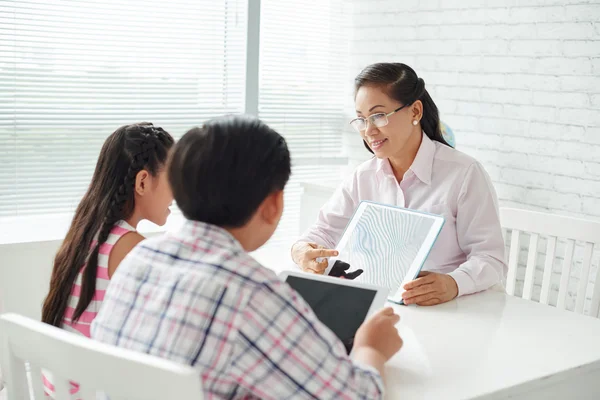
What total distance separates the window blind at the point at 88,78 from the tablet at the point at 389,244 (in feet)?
6.51

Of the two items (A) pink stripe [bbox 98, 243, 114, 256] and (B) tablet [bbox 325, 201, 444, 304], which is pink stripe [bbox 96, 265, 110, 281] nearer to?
(A) pink stripe [bbox 98, 243, 114, 256]

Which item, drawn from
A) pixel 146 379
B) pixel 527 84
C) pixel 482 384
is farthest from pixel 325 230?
pixel 527 84

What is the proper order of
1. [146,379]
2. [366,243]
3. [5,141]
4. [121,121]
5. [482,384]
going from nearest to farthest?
[146,379]
[482,384]
[366,243]
[5,141]
[121,121]

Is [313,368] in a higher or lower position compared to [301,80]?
lower

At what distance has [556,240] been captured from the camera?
6.70 ft

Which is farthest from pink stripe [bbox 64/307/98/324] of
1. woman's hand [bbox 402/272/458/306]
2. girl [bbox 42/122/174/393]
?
woman's hand [bbox 402/272/458/306]

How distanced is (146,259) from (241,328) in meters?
0.18

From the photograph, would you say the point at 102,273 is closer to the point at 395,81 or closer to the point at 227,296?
the point at 227,296

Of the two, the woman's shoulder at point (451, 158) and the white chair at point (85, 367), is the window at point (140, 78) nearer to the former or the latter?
the woman's shoulder at point (451, 158)

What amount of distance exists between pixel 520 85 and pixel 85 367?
285 centimetres

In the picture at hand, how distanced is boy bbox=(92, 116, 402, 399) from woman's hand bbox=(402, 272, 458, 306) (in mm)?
597

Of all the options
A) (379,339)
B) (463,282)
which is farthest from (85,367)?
(463,282)

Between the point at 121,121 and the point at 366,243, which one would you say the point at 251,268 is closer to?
the point at 366,243

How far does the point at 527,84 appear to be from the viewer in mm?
3209
